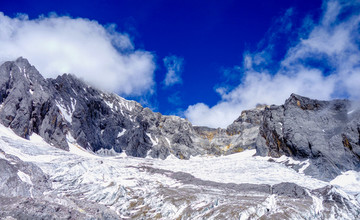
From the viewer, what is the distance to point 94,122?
→ 424 feet

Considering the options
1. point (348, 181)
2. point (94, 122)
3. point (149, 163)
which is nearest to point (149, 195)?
point (149, 163)

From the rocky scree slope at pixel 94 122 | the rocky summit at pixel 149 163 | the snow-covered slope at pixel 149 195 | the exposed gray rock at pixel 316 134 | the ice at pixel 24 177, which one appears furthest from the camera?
the rocky scree slope at pixel 94 122

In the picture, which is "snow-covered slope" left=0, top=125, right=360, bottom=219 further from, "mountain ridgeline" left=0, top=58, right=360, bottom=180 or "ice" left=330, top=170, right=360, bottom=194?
"mountain ridgeline" left=0, top=58, right=360, bottom=180

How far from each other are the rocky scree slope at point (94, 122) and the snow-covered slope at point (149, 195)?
30746 mm

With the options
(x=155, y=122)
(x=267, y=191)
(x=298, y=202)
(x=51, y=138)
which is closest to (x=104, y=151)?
(x=51, y=138)

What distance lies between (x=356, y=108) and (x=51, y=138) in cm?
9829

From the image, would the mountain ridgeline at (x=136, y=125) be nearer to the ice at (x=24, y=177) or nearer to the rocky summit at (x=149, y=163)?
the rocky summit at (x=149, y=163)

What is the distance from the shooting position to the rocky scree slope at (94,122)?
90.9m

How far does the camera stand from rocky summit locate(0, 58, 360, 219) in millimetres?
36594

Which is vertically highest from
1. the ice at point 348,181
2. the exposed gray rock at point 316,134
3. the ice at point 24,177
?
the exposed gray rock at point 316,134

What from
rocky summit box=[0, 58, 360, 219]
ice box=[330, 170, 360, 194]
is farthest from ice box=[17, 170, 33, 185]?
ice box=[330, 170, 360, 194]

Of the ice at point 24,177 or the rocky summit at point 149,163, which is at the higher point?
the rocky summit at point 149,163

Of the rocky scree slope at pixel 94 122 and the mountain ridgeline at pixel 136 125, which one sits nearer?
the mountain ridgeline at pixel 136 125

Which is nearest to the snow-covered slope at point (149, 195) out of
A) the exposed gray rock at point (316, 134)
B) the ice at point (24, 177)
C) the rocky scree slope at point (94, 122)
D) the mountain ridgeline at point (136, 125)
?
the ice at point (24, 177)
